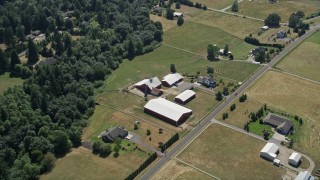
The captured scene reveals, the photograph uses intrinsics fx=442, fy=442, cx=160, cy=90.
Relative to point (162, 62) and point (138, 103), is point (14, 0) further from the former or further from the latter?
point (138, 103)

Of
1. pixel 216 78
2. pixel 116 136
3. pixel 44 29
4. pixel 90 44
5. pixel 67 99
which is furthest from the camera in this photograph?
pixel 44 29

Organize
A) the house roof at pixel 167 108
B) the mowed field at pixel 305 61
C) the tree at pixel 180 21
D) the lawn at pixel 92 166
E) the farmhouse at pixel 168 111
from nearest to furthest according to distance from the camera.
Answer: the lawn at pixel 92 166 < the farmhouse at pixel 168 111 < the house roof at pixel 167 108 < the mowed field at pixel 305 61 < the tree at pixel 180 21

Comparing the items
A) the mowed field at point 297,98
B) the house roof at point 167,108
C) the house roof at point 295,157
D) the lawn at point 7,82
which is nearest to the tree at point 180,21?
the mowed field at point 297,98

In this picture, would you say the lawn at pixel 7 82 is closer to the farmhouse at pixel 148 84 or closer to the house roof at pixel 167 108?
the farmhouse at pixel 148 84

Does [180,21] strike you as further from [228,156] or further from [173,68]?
[228,156]

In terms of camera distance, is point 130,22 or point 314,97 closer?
point 314,97

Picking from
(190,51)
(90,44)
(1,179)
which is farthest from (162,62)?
(1,179)
